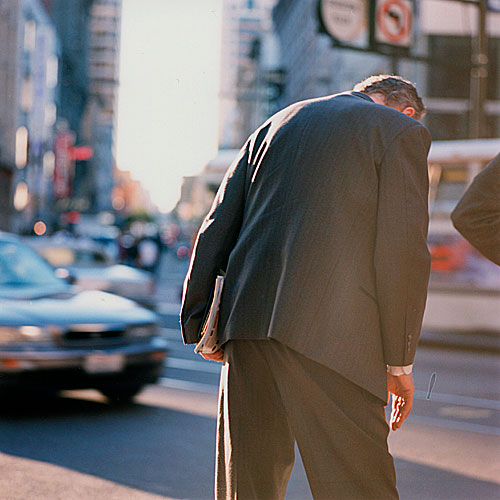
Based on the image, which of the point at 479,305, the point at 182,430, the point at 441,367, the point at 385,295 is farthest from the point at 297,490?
the point at 479,305

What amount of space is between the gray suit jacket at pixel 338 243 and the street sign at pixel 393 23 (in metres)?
12.2

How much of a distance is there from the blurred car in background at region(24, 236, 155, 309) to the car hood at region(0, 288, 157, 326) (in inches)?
219

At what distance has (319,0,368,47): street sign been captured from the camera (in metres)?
14.0

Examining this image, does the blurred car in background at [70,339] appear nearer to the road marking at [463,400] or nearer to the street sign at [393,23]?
the road marking at [463,400]

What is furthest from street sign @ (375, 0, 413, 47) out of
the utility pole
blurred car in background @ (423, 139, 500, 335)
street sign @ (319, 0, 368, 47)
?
blurred car in background @ (423, 139, 500, 335)

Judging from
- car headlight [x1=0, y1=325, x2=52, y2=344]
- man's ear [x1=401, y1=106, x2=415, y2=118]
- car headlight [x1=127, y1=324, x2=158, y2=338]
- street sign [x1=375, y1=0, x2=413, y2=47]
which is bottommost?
car headlight [x1=127, y1=324, x2=158, y2=338]

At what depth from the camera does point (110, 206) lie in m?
126

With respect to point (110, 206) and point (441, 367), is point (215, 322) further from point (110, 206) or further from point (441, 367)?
point (110, 206)

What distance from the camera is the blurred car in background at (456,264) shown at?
11.9m

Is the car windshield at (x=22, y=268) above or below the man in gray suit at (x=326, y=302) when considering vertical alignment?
below

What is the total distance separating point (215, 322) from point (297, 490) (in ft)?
7.27

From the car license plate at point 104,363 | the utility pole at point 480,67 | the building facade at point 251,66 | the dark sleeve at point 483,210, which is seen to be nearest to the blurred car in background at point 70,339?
the car license plate at point 104,363

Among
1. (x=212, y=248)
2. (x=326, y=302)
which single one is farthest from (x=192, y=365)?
(x=326, y=302)

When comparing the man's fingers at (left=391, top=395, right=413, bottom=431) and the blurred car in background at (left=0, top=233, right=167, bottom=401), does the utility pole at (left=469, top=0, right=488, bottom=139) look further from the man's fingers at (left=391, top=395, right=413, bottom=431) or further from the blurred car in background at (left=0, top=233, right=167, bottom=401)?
the man's fingers at (left=391, top=395, right=413, bottom=431)
